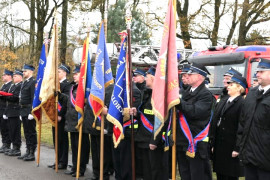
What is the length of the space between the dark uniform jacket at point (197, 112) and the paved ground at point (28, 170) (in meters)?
2.80

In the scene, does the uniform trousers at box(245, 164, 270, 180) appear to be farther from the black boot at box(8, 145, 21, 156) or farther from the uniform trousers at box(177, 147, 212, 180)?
the black boot at box(8, 145, 21, 156)

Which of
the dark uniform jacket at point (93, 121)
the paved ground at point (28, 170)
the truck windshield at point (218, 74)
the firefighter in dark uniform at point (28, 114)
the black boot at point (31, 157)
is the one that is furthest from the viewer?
the truck windshield at point (218, 74)

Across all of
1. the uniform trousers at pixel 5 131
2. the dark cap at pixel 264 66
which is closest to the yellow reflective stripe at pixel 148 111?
the dark cap at pixel 264 66

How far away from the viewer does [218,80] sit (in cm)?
998

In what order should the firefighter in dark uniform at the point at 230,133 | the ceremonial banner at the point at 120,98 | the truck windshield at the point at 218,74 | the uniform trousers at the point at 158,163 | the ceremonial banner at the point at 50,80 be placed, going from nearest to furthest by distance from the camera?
1. the firefighter in dark uniform at the point at 230,133
2. the uniform trousers at the point at 158,163
3. the ceremonial banner at the point at 120,98
4. the ceremonial banner at the point at 50,80
5. the truck windshield at the point at 218,74

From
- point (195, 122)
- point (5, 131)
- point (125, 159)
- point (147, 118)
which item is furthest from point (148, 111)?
point (5, 131)

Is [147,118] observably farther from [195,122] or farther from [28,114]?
[28,114]

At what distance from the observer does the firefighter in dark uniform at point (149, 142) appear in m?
5.43

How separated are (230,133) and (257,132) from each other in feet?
3.86

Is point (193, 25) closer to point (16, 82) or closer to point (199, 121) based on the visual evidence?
point (16, 82)

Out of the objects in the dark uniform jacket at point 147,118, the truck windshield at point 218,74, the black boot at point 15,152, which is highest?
the truck windshield at point 218,74

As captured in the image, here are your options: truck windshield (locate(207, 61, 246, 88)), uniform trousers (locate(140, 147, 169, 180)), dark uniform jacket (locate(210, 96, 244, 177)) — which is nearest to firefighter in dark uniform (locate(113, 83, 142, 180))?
uniform trousers (locate(140, 147, 169, 180))

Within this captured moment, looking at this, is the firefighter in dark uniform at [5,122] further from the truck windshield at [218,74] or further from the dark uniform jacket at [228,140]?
the dark uniform jacket at [228,140]

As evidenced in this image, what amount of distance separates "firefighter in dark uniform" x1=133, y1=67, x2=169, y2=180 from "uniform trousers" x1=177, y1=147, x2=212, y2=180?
0.42m
